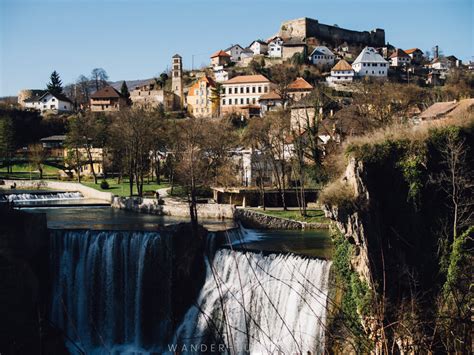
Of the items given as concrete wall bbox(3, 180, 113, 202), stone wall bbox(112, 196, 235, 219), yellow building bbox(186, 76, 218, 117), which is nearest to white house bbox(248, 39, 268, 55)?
yellow building bbox(186, 76, 218, 117)

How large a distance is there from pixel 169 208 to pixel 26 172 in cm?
2486

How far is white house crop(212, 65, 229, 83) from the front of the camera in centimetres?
8381

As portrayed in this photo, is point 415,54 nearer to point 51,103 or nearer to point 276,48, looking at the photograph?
point 276,48

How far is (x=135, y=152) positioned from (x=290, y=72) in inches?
1645

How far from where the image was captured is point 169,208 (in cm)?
3459

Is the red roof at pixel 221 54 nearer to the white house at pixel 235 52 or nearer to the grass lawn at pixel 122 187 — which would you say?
the white house at pixel 235 52

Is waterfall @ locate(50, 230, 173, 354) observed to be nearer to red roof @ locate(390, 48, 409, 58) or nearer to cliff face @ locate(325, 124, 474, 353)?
cliff face @ locate(325, 124, 474, 353)

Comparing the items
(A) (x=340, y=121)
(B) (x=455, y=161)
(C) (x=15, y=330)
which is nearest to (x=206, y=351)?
(C) (x=15, y=330)

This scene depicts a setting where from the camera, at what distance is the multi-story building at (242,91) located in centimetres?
7469

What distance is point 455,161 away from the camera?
51.6 ft

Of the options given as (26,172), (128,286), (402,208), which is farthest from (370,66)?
(402,208)

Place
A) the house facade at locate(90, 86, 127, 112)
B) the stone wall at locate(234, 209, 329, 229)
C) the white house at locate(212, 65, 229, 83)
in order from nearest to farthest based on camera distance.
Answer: the stone wall at locate(234, 209, 329, 229), the house facade at locate(90, 86, 127, 112), the white house at locate(212, 65, 229, 83)

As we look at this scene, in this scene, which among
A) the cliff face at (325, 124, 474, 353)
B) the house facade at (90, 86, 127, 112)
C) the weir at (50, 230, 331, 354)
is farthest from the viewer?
the house facade at (90, 86, 127, 112)

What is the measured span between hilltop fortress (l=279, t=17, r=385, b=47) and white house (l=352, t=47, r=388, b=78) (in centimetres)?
1436
